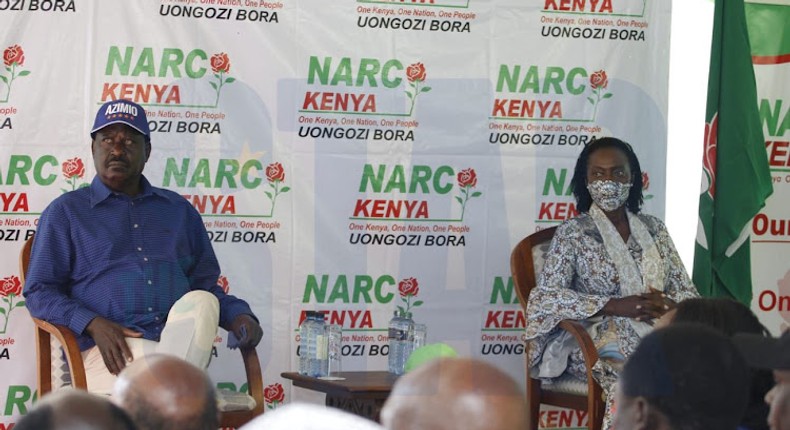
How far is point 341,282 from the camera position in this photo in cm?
559

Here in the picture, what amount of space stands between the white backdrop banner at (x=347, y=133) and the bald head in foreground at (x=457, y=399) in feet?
13.8

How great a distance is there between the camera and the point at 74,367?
407cm

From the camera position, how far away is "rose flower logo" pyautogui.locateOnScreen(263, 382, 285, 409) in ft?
18.2

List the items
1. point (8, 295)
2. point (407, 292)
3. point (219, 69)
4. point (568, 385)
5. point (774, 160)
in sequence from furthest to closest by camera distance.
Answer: point (774, 160) → point (407, 292) → point (219, 69) → point (8, 295) → point (568, 385)

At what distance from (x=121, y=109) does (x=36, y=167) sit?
33.0 inches

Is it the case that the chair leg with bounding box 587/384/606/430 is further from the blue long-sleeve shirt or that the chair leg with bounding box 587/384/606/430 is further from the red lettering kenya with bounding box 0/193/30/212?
the red lettering kenya with bounding box 0/193/30/212

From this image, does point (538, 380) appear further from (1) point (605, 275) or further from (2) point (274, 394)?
(2) point (274, 394)

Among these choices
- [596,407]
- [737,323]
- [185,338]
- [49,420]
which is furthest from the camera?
[596,407]

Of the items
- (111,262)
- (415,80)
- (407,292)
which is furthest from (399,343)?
(111,262)

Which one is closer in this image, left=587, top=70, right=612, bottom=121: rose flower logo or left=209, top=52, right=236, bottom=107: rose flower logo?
left=209, top=52, right=236, bottom=107: rose flower logo

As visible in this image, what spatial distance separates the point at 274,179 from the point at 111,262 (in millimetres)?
1185

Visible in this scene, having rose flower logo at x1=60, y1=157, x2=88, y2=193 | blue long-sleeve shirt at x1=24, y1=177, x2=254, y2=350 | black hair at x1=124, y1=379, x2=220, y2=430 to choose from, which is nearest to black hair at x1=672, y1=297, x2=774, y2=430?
black hair at x1=124, y1=379, x2=220, y2=430

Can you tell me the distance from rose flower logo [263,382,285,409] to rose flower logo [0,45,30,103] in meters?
1.85

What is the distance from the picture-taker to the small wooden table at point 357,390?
14.1 ft
